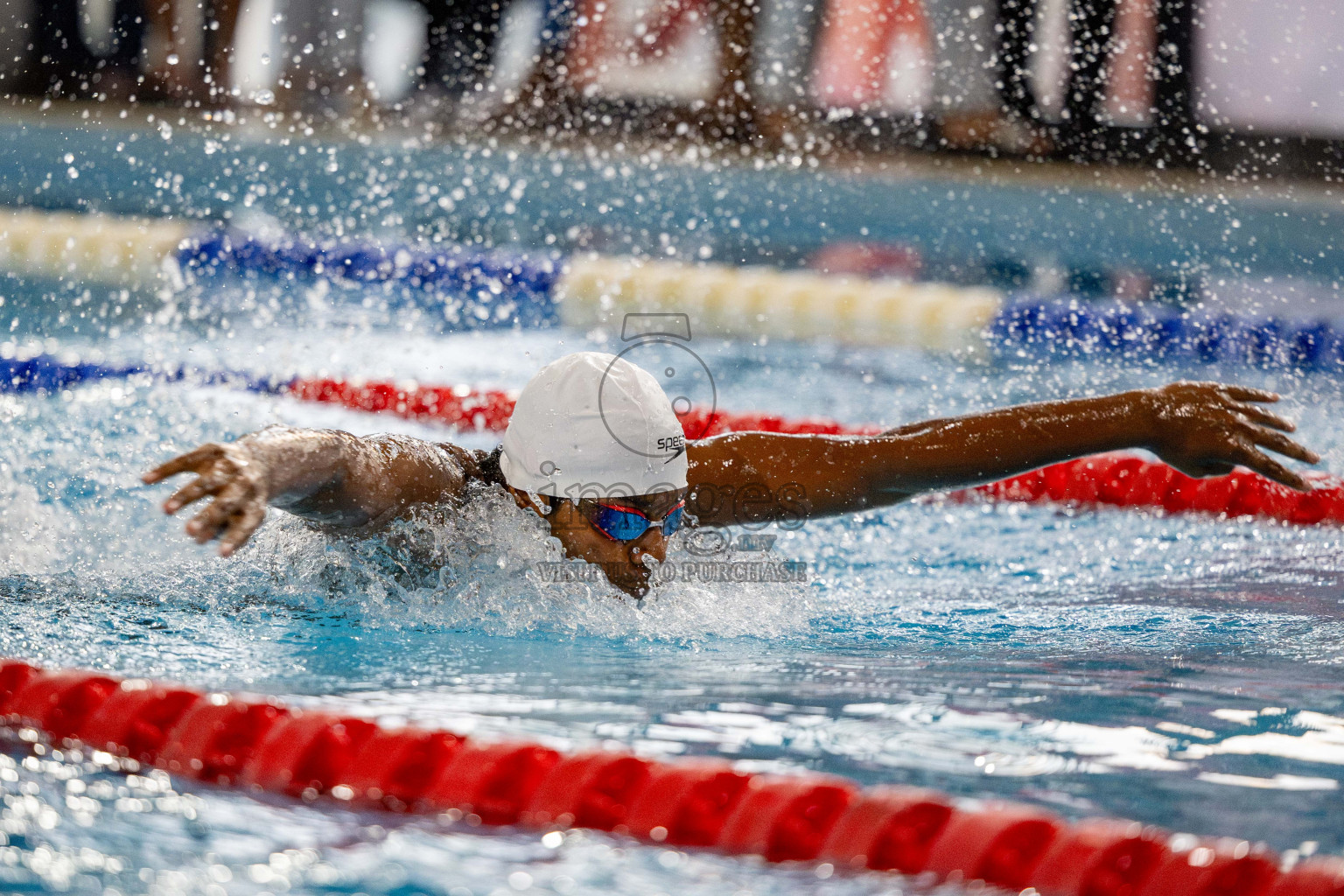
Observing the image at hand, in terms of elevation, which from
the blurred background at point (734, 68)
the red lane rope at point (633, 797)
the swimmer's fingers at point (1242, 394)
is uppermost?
the blurred background at point (734, 68)

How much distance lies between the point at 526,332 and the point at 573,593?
12.8ft

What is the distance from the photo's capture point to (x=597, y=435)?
2387 mm

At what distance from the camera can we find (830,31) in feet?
27.3

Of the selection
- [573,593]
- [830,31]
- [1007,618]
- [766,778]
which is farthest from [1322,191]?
[766,778]

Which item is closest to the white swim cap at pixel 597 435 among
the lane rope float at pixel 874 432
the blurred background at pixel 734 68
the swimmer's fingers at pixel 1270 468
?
the swimmer's fingers at pixel 1270 468

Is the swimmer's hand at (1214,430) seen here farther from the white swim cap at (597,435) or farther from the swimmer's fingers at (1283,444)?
the white swim cap at (597,435)

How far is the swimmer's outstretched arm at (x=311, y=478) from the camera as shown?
67.9 inches

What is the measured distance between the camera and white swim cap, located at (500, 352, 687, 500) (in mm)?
2391

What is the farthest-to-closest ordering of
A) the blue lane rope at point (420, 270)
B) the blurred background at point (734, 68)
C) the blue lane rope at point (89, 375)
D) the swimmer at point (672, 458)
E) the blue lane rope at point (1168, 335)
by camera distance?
the blurred background at point (734, 68) < the blue lane rope at point (420, 270) < the blue lane rope at point (1168, 335) < the blue lane rope at point (89, 375) < the swimmer at point (672, 458)

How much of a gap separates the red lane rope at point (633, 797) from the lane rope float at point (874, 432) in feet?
6.78

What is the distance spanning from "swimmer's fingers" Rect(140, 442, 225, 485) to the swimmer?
0.17m

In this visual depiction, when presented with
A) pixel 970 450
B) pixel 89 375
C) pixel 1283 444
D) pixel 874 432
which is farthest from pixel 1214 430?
pixel 89 375

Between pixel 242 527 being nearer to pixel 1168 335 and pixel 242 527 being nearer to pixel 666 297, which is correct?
pixel 666 297

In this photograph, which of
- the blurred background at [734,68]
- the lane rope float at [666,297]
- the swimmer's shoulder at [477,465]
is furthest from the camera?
the blurred background at [734,68]
